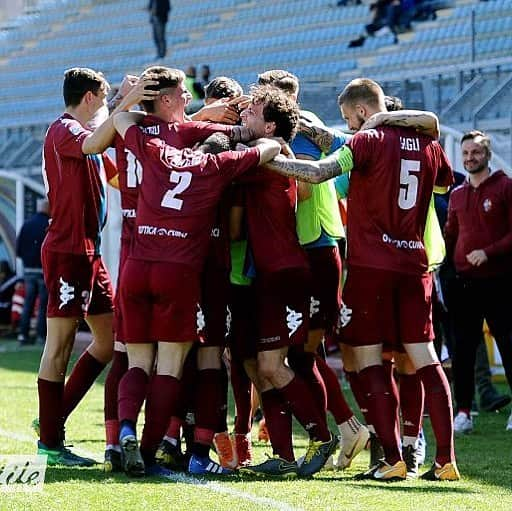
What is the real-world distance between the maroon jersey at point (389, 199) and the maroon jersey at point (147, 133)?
2.33 ft

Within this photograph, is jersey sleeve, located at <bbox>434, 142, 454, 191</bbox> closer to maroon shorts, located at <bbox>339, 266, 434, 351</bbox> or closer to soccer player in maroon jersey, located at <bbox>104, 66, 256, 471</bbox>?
maroon shorts, located at <bbox>339, 266, 434, 351</bbox>

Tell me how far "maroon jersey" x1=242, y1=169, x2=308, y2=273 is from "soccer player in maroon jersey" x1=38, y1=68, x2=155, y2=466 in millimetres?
910

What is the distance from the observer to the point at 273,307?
6012 millimetres

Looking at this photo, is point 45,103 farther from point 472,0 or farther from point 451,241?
point 451,241

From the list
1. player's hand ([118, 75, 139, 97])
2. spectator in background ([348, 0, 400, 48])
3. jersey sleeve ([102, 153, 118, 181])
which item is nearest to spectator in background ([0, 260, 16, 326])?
spectator in background ([348, 0, 400, 48])

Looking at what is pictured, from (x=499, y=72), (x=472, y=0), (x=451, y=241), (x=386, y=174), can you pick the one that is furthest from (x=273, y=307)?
(x=472, y=0)

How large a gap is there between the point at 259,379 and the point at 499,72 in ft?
19.2

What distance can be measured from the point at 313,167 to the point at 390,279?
672 millimetres

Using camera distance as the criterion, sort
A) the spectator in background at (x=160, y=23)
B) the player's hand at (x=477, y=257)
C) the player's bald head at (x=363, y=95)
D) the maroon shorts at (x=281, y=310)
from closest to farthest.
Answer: the maroon shorts at (x=281, y=310) → the player's bald head at (x=363, y=95) → the player's hand at (x=477, y=257) → the spectator in background at (x=160, y=23)

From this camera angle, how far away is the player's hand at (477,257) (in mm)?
8305

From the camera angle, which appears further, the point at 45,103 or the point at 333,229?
the point at 45,103

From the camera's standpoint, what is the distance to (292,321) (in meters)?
6.02

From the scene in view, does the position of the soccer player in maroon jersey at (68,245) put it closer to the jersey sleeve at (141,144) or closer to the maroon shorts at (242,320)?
the jersey sleeve at (141,144)

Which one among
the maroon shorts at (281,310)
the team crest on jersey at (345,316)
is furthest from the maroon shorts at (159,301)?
the team crest on jersey at (345,316)
